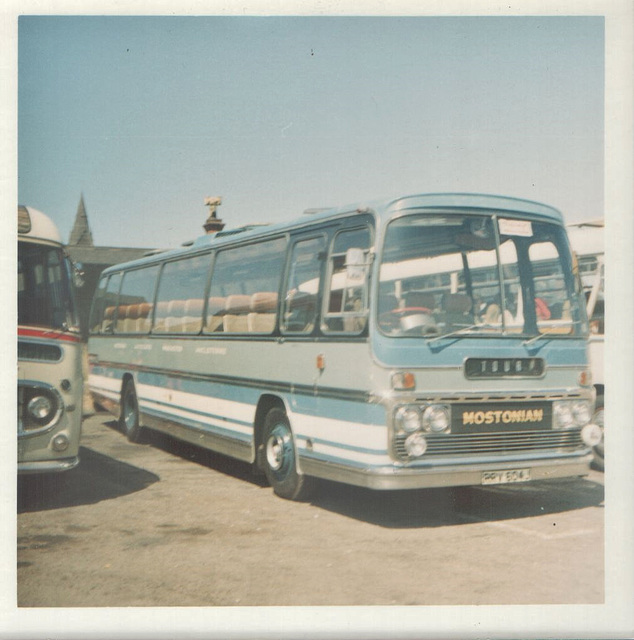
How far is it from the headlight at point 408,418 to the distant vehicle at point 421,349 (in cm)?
1

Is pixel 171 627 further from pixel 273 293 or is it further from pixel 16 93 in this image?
pixel 16 93

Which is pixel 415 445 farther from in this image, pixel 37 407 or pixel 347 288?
pixel 37 407

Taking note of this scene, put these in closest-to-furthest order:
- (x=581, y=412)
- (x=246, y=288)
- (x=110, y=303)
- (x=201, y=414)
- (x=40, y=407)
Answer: (x=40, y=407)
(x=581, y=412)
(x=246, y=288)
(x=201, y=414)
(x=110, y=303)

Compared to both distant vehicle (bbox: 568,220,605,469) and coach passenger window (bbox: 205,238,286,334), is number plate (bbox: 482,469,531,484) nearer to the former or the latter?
distant vehicle (bbox: 568,220,605,469)

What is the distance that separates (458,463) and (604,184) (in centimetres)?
260

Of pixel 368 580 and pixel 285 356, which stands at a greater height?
pixel 285 356

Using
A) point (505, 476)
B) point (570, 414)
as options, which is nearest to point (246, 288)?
point (505, 476)

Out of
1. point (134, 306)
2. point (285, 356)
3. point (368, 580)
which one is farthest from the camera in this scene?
point (134, 306)

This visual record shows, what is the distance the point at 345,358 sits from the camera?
325 inches

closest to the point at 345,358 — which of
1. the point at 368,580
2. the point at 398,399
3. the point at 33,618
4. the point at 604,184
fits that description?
the point at 398,399

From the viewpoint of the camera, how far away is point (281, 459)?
30.4ft

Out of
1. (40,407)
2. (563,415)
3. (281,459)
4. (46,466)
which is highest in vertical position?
(40,407)

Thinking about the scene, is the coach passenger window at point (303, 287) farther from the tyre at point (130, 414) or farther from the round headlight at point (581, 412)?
the tyre at point (130, 414)

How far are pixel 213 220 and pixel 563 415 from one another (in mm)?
3828
